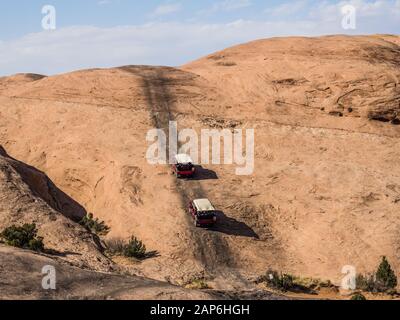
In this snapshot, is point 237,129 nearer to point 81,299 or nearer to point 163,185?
point 163,185

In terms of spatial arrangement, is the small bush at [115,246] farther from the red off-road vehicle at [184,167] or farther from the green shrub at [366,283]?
the green shrub at [366,283]

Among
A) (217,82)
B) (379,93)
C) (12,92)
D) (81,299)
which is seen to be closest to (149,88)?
(217,82)

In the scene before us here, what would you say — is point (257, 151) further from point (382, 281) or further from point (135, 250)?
point (382, 281)

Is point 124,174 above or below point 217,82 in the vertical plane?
below

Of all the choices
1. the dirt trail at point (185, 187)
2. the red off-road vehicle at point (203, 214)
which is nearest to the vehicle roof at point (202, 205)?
the red off-road vehicle at point (203, 214)

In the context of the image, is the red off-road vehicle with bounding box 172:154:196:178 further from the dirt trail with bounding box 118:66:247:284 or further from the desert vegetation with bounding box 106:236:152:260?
the desert vegetation with bounding box 106:236:152:260

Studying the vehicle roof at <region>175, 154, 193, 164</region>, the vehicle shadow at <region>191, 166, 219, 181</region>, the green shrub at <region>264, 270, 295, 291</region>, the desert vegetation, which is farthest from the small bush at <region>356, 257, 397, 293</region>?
the vehicle roof at <region>175, 154, 193, 164</region>

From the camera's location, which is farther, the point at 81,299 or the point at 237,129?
the point at 237,129
